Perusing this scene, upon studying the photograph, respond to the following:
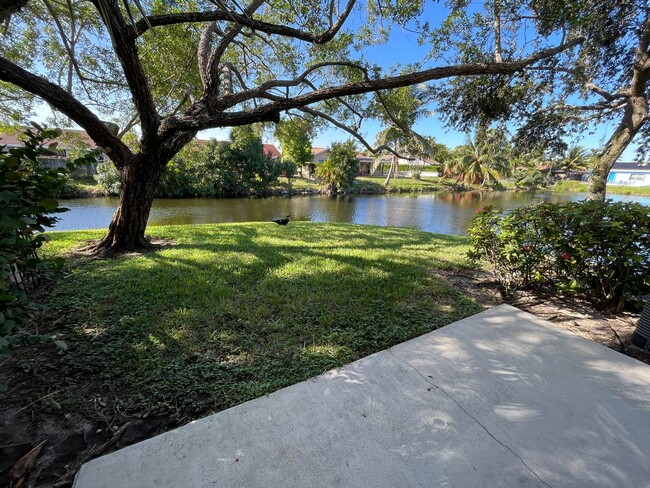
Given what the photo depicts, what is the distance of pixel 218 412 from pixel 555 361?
2633 millimetres

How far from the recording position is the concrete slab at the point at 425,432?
134 centimetres

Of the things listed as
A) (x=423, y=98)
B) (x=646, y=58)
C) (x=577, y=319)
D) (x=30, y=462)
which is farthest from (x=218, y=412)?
(x=646, y=58)

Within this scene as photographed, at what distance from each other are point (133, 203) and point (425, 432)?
5.05m

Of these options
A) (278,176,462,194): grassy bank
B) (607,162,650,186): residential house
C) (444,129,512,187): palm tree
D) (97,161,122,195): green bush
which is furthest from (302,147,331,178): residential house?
(607,162,650,186): residential house

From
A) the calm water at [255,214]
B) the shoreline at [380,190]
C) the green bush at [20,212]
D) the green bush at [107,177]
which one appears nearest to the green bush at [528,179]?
the shoreline at [380,190]

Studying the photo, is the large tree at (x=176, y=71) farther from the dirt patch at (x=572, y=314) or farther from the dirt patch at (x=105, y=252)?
the dirt patch at (x=572, y=314)

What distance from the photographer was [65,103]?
352 cm

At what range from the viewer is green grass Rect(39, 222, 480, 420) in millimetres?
1899

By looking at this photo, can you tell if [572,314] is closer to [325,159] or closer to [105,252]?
[105,252]

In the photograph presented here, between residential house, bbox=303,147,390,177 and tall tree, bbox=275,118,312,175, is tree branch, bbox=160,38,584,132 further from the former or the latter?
residential house, bbox=303,147,390,177

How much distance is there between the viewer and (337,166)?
95.0 feet

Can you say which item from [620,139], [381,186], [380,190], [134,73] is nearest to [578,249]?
[620,139]

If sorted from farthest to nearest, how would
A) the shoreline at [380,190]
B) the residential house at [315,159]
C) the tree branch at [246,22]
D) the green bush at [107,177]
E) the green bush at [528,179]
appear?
the green bush at [528,179] < the residential house at [315,159] < the shoreline at [380,190] < the green bush at [107,177] < the tree branch at [246,22]

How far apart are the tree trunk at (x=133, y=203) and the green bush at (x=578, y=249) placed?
17.2 ft
